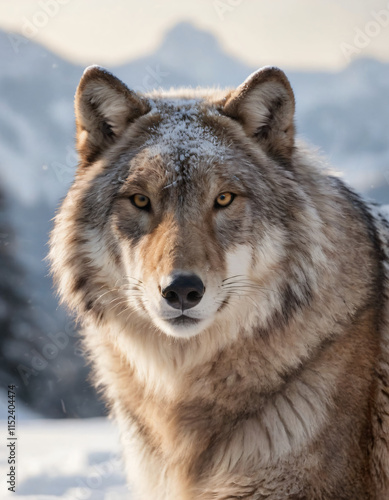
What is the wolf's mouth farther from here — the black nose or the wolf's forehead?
the wolf's forehead

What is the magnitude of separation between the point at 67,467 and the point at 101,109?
11.9 ft

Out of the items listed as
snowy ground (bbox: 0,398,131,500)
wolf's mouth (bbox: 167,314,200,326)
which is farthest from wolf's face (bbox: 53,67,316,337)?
snowy ground (bbox: 0,398,131,500)

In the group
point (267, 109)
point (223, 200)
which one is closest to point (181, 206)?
point (223, 200)

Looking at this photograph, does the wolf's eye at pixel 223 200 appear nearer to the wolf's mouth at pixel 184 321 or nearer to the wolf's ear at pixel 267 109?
the wolf's ear at pixel 267 109

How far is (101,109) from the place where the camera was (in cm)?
338

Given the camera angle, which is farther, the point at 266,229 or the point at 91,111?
the point at 91,111

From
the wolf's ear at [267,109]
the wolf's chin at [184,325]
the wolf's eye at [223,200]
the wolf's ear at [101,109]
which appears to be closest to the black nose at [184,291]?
the wolf's chin at [184,325]

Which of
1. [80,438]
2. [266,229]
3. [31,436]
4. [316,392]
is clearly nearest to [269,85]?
[266,229]

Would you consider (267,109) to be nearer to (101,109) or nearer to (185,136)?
(185,136)

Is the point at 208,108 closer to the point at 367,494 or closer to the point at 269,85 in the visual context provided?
the point at 269,85

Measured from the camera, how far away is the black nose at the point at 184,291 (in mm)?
2584

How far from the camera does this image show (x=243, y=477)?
2.95 metres

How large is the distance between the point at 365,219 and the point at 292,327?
933mm

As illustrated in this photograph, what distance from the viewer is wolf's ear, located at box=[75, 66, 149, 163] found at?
321cm
